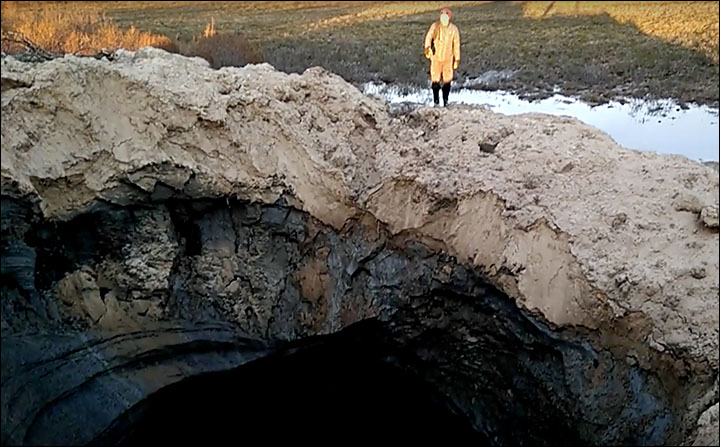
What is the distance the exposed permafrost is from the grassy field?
3.15m

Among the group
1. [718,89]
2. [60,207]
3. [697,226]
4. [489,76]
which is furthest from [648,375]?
[489,76]

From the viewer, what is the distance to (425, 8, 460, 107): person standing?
30.2 feet

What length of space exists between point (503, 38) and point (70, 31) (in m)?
8.41

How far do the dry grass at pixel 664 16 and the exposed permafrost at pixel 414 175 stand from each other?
15.3ft

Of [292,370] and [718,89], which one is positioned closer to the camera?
[292,370]

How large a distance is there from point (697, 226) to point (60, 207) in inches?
229

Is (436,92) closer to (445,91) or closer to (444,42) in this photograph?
(445,91)

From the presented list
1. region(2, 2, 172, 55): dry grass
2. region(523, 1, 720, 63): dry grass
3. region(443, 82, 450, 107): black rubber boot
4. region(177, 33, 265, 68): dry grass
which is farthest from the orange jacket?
region(2, 2, 172, 55): dry grass

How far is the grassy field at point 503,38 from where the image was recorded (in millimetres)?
10680

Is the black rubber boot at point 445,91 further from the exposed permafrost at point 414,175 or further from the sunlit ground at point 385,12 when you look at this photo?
the sunlit ground at point 385,12

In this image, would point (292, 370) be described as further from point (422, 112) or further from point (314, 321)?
point (422, 112)

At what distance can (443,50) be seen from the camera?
9.27 m

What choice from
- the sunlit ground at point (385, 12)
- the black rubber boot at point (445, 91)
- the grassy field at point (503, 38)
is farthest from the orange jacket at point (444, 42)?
the sunlit ground at point (385, 12)

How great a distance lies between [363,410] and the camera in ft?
27.9
